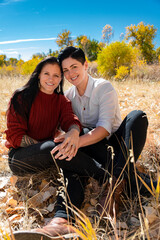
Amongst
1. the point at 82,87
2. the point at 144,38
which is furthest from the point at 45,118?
the point at 144,38

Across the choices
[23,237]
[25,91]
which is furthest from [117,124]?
[23,237]

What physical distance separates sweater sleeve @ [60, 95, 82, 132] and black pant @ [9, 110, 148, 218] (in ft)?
0.99

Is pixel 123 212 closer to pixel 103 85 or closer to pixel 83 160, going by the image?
pixel 83 160

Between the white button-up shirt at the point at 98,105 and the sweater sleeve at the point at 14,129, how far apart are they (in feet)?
2.12

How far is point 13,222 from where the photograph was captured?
54.5 inches

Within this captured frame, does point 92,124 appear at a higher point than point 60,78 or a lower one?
lower

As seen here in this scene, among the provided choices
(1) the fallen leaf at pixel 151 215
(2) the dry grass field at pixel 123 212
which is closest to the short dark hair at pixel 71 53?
(2) the dry grass field at pixel 123 212

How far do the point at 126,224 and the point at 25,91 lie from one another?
1.39 meters

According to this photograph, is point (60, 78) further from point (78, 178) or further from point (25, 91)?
point (78, 178)

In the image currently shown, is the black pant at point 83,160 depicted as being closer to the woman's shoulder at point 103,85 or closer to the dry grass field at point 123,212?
the dry grass field at point 123,212

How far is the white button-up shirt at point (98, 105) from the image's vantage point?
6.50 ft

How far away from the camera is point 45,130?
2.06m

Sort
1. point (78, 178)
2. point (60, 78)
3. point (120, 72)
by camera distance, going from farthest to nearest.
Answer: point (120, 72) → point (60, 78) → point (78, 178)

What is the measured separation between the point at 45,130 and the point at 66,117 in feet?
0.82
